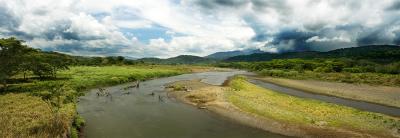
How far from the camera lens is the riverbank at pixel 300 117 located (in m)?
34.2

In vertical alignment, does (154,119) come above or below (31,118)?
below

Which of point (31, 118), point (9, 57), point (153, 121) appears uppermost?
point (9, 57)

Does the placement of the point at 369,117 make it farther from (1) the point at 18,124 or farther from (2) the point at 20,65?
(2) the point at 20,65

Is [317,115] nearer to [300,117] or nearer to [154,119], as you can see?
[300,117]

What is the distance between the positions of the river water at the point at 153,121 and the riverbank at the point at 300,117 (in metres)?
2.66

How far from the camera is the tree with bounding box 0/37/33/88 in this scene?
5230 cm

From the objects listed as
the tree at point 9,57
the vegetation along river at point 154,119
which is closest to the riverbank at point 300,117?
the vegetation along river at point 154,119

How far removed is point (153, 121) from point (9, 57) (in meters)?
34.4

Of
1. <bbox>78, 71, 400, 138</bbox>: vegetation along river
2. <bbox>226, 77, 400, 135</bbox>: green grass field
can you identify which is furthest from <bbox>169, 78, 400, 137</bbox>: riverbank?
<bbox>78, 71, 400, 138</bbox>: vegetation along river

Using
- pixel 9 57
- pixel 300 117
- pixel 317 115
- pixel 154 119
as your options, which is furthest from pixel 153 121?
pixel 9 57

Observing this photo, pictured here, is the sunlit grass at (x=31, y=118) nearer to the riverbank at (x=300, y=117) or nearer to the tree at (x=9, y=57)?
the tree at (x=9, y=57)

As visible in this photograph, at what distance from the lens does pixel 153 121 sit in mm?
38438

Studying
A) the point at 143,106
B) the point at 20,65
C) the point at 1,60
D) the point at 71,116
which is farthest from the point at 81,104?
the point at 20,65

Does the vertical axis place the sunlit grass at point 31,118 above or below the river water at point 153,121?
above
